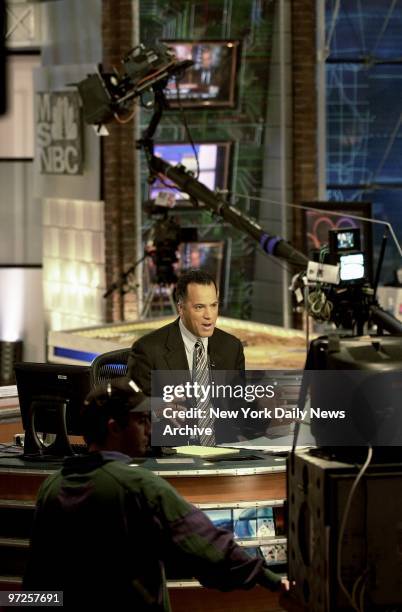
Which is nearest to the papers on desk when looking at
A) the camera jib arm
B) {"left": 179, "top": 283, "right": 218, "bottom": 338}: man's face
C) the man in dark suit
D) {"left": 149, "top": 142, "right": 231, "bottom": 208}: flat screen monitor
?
the man in dark suit

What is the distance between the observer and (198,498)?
4.43m

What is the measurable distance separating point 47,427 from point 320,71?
23.1 ft

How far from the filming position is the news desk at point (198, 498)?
4391mm

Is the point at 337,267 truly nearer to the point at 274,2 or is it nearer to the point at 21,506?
the point at 21,506

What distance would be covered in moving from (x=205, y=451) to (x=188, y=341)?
0.49m

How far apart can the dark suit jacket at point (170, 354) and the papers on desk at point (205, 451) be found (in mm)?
295

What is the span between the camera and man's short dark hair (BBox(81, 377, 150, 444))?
10.5 feet

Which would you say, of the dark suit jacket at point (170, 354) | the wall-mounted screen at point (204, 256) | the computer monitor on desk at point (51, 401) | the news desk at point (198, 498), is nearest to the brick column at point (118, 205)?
the wall-mounted screen at point (204, 256)

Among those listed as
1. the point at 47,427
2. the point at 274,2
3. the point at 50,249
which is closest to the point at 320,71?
the point at 274,2

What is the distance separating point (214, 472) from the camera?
14.4ft

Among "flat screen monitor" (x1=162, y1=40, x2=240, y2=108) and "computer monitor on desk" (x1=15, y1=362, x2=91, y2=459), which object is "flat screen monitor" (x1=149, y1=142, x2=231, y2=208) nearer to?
"flat screen monitor" (x1=162, y1=40, x2=240, y2=108)

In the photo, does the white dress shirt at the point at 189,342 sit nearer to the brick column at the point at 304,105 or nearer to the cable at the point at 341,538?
the cable at the point at 341,538

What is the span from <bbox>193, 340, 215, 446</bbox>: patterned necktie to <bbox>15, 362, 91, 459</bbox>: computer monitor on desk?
1.34 ft

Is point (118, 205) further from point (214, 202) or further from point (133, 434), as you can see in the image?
point (133, 434)
